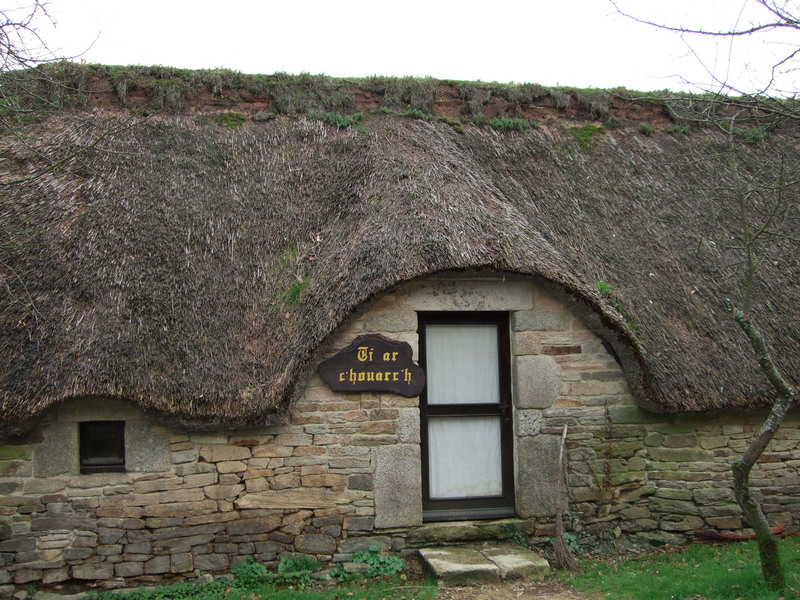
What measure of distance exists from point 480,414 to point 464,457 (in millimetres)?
432

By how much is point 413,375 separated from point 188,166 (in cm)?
333

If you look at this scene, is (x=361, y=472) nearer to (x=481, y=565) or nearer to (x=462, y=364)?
(x=481, y=565)

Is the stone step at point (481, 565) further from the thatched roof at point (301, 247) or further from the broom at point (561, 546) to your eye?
the thatched roof at point (301, 247)

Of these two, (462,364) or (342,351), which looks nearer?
(342,351)

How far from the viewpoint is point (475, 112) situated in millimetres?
8688

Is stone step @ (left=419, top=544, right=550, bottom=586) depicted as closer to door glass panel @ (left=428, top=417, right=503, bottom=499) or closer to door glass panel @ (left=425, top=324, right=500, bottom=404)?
door glass panel @ (left=428, top=417, right=503, bottom=499)

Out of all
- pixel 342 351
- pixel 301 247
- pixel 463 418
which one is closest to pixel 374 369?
pixel 342 351

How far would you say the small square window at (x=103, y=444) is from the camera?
5871mm

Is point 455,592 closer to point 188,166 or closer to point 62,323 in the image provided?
point 62,323

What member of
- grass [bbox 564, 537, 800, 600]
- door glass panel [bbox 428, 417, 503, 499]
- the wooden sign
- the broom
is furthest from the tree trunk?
the wooden sign

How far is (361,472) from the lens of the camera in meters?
6.03

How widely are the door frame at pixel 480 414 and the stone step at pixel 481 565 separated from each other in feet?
1.60

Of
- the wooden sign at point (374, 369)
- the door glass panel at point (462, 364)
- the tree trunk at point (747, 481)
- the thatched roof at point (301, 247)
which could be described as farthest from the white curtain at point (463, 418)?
the tree trunk at point (747, 481)

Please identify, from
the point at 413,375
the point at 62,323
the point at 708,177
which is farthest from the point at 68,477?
the point at 708,177
